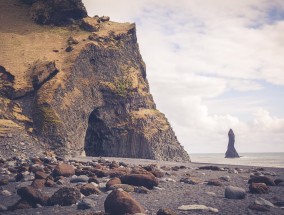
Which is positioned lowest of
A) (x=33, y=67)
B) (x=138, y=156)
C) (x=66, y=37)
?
(x=138, y=156)

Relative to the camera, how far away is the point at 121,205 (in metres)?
5.05

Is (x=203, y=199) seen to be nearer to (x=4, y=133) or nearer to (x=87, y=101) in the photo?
(x=4, y=133)

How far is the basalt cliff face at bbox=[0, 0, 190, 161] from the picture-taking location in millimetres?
25922

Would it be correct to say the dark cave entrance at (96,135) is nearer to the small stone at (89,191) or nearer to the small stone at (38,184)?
the small stone at (38,184)

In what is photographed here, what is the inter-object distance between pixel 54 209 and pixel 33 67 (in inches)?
1038

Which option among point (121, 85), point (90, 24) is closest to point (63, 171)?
point (121, 85)

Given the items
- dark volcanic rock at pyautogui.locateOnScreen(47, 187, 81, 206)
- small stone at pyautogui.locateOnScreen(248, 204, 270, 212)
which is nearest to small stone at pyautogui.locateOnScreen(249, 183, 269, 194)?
small stone at pyautogui.locateOnScreen(248, 204, 270, 212)

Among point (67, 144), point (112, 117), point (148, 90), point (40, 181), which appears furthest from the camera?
point (148, 90)

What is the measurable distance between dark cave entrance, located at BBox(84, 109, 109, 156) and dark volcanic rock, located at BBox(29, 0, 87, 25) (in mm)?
16527

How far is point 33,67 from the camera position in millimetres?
29203

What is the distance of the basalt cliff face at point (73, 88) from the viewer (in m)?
25.9

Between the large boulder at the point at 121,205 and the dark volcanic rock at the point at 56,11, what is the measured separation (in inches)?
1548

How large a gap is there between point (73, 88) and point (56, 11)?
651 inches

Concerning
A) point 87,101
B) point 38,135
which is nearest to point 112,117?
point 87,101
